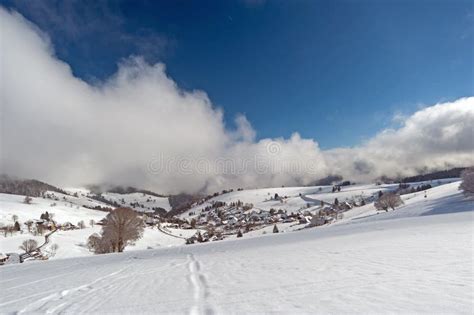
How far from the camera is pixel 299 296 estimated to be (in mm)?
6219

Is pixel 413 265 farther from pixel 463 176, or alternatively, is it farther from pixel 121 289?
Result: pixel 463 176

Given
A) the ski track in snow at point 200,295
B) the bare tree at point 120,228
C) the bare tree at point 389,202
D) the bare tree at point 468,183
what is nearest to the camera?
the ski track in snow at point 200,295

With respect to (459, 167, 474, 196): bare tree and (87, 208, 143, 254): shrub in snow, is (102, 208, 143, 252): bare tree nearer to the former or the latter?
(87, 208, 143, 254): shrub in snow

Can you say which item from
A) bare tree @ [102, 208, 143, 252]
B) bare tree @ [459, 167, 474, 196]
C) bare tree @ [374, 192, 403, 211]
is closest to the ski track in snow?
bare tree @ [102, 208, 143, 252]

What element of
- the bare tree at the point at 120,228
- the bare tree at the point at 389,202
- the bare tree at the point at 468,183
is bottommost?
the bare tree at the point at 389,202

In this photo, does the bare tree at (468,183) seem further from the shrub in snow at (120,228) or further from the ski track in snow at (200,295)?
the ski track in snow at (200,295)

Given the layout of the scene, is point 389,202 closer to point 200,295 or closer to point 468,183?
point 468,183

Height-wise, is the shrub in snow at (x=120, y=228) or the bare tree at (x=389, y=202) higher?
the shrub in snow at (x=120, y=228)

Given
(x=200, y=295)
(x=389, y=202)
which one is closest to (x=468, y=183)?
(x=389, y=202)

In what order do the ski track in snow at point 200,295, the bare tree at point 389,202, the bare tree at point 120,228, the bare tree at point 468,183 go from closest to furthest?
the ski track in snow at point 200,295
the bare tree at point 120,228
the bare tree at point 468,183
the bare tree at point 389,202

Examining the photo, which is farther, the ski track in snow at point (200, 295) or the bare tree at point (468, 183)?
the bare tree at point (468, 183)

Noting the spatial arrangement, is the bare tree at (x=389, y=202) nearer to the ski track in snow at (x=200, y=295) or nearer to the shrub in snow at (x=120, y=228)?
the shrub in snow at (x=120, y=228)

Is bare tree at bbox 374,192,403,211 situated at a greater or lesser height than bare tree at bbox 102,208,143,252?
lesser

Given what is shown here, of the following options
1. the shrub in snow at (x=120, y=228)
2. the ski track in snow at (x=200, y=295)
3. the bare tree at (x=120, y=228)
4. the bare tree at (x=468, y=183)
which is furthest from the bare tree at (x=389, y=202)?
the ski track in snow at (x=200, y=295)
